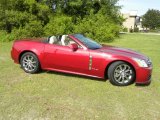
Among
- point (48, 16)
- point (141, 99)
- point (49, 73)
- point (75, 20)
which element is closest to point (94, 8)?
point (75, 20)

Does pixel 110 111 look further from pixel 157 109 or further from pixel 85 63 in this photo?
pixel 85 63

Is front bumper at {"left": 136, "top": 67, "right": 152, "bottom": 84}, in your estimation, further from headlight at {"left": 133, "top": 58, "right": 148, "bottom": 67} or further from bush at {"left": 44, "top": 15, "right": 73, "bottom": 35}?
bush at {"left": 44, "top": 15, "right": 73, "bottom": 35}

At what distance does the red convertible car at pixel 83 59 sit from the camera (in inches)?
283

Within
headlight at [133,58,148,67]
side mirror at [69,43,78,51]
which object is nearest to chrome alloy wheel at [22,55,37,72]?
side mirror at [69,43,78,51]

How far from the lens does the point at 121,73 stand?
23.7ft

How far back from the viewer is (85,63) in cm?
740

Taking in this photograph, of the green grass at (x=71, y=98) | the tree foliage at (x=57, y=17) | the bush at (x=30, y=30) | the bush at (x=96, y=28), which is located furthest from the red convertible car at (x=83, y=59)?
the bush at (x=96, y=28)

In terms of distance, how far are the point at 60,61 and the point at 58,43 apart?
583 mm

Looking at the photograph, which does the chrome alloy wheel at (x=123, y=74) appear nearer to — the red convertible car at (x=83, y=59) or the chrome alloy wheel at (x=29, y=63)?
the red convertible car at (x=83, y=59)

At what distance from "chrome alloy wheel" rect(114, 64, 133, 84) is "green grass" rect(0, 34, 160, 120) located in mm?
216

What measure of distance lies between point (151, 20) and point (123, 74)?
9178cm

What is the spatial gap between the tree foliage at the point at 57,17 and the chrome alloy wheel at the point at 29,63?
12787mm

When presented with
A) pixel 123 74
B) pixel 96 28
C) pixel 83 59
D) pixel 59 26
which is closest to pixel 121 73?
pixel 123 74

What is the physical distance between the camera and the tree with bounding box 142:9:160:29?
308 feet
